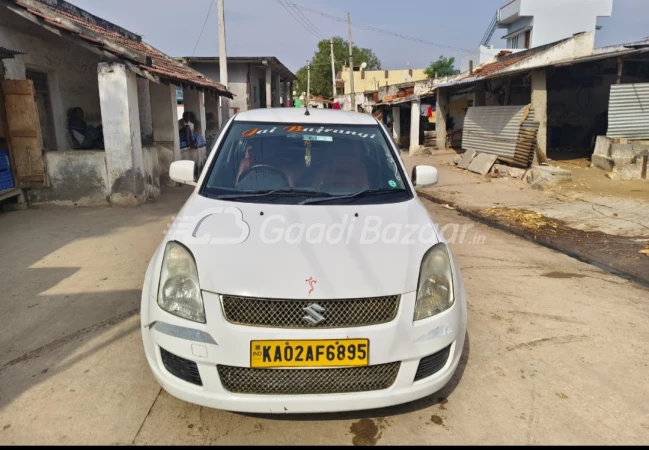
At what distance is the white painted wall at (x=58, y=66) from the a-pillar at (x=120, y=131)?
1.55m

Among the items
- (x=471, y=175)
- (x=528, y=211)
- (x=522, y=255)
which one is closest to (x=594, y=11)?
(x=471, y=175)

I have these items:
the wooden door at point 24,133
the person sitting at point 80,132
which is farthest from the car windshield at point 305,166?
the person sitting at point 80,132

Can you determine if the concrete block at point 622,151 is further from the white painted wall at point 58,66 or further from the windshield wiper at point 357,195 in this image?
the white painted wall at point 58,66

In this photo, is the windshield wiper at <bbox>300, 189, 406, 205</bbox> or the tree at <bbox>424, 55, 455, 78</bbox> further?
the tree at <bbox>424, 55, 455, 78</bbox>

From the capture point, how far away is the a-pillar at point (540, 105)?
12.0 meters

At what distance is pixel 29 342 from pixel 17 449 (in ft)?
4.33

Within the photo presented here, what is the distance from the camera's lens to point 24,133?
305 inches

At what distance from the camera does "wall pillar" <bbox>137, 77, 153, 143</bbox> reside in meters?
10.7

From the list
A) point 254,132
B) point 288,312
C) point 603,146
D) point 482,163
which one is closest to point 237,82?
point 482,163

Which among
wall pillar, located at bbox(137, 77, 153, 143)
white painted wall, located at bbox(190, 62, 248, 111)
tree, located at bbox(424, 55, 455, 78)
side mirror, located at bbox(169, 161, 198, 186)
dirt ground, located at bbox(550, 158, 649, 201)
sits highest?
tree, located at bbox(424, 55, 455, 78)

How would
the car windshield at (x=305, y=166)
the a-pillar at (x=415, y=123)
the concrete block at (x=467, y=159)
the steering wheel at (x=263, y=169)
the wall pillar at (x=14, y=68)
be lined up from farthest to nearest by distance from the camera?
1. the a-pillar at (x=415, y=123)
2. the concrete block at (x=467, y=159)
3. the wall pillar at (x=14, y=68)
4. the steering wheel at (x=263, y=169)
5. the car windshield at (x=305, y=166)

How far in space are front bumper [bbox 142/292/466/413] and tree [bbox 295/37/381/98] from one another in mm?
63336

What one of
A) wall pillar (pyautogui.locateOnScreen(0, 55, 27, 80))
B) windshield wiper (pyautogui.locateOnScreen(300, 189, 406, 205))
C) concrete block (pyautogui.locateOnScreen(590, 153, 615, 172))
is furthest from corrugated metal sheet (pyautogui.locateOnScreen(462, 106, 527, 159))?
wall pillar (pyautogui.locateOnScreen(0, 55, 27, 80))

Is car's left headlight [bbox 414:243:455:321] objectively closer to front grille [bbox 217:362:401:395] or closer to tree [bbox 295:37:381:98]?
front grille [bbox 217:362:401:395]
